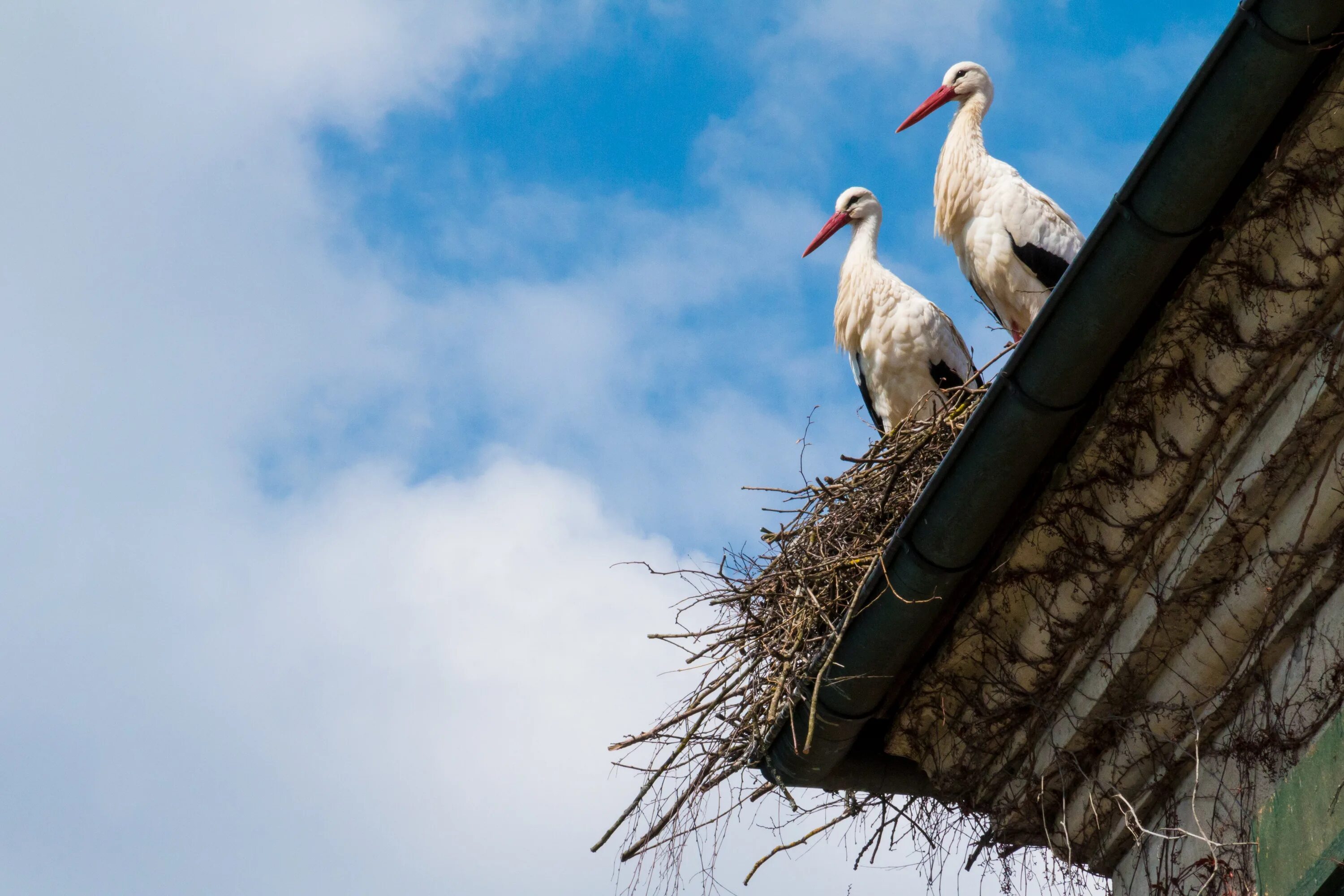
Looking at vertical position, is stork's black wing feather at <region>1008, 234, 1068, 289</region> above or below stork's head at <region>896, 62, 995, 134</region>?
below

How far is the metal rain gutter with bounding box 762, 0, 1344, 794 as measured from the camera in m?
2.94

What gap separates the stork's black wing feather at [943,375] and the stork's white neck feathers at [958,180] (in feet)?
1.87

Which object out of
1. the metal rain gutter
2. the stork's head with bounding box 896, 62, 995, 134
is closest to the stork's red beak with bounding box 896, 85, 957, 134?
the stork's head with bounding box 896, 62, 995, 134

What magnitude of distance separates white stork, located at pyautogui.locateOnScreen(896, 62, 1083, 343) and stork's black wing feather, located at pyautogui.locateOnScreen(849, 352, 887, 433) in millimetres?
836

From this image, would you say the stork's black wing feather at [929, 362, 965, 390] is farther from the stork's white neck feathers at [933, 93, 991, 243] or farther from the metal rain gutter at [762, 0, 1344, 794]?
the metal rain gutter at [762, 0, 1344, 794]

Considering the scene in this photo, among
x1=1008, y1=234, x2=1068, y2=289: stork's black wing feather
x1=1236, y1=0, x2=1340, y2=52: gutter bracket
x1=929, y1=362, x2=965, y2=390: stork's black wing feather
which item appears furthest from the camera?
x1=929, y1=362, x2=965, y2=390: stork's black wing feather

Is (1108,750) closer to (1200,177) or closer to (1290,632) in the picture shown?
(1290,632)

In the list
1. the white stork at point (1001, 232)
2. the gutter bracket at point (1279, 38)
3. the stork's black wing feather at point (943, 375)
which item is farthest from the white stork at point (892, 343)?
the gutter bracket at point (1279, 38)

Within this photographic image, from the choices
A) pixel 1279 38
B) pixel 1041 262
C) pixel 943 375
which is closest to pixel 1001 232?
pixel 1041 262

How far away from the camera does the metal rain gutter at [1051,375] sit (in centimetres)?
294

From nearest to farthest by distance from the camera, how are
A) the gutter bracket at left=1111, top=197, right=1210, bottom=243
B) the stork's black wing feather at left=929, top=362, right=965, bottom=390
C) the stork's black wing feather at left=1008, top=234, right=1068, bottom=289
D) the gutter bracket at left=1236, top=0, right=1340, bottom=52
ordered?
1. the gutter bracket at left=1236, top=0, right=1340, bottom=52
2. the gutter bracket at left=1111, top=197, right=1210, bottom=243
3. the stork's black wing feather at left=1008, top=234, right=1068, bottom=289
4. the stork's black wing feather at left=929, top=362, right=965, bottom=390

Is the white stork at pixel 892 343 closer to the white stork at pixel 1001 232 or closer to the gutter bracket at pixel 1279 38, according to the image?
the white stork at pixel 1001 232

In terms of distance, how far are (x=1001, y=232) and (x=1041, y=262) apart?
0.25 m

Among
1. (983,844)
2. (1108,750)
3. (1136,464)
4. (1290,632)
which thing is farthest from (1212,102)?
(983,844)
